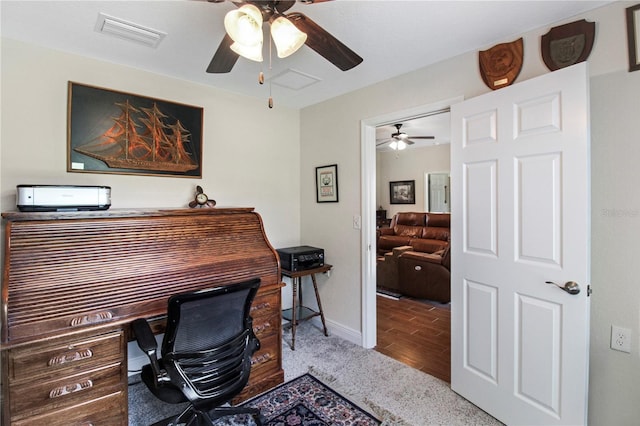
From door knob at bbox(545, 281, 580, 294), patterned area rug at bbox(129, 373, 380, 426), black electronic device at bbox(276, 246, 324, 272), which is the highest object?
door knob at bbox(545, 281, 580, 294)

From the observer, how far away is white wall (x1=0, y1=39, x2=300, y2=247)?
1987mm

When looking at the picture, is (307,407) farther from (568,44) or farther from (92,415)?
(568,44)

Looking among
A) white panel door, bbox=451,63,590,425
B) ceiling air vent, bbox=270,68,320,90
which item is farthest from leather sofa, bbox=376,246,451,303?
ceiling air vent, bbox=270,68,320,90

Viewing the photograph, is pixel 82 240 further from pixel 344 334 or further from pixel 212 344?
pixel 344 334

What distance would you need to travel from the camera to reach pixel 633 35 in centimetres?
153

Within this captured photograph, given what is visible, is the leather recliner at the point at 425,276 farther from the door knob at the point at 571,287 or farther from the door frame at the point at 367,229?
the door knob at the point at 571,287

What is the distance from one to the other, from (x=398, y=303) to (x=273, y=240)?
74.9 inches

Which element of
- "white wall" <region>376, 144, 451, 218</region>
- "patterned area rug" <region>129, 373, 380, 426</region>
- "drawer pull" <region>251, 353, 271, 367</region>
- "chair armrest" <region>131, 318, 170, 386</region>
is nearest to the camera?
"chair armrest" <region>131, 318, 170, 386</region>

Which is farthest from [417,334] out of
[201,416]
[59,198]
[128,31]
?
[128,31]

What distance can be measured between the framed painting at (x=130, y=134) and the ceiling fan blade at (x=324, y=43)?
1.57 m

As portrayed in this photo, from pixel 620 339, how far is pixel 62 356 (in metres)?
2.82

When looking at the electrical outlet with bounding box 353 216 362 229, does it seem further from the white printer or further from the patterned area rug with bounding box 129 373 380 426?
the white printer

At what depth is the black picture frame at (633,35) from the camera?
152cm

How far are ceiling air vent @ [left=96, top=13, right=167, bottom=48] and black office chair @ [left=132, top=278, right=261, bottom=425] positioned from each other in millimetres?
1608
